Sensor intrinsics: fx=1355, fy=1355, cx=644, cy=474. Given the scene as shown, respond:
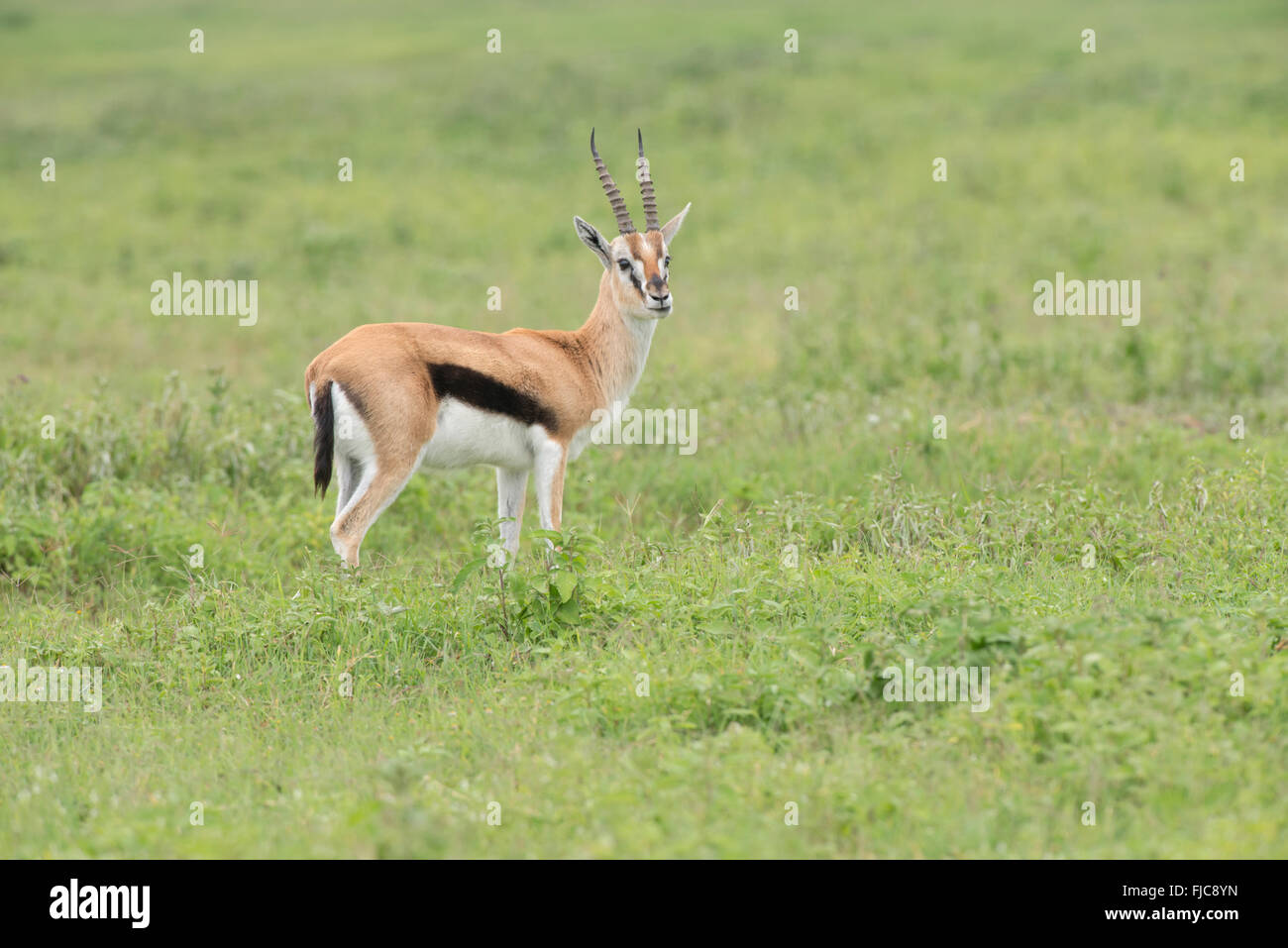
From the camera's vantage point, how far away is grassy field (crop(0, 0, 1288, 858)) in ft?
14.6

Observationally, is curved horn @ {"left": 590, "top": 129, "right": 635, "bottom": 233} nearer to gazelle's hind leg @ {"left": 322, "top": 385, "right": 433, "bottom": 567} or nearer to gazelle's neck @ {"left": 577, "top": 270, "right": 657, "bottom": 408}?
gazelle's neck @ {"left": 577, "top": 270, "right": 657, "bottom": 408}

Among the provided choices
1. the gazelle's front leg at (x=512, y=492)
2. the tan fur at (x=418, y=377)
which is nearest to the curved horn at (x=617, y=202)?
the tan fur at (x=418, y=377)

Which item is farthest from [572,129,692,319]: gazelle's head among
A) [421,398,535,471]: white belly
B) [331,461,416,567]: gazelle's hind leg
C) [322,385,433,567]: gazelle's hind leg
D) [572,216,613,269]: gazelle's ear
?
[331,461,416,567]: gazelle's hind leg

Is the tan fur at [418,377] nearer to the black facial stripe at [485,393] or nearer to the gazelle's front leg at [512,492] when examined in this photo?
the black facial stripe at [485,393]

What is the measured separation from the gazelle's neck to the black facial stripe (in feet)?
2.08

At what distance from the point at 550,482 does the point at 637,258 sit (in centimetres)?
133

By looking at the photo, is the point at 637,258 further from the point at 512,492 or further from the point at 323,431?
Answer: the point at 323,431

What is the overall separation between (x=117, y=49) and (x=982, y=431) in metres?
30.4

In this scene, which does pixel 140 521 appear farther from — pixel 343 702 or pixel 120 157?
pixel 120 157

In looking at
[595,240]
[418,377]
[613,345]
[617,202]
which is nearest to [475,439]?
[418,377]

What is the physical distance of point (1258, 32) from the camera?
89.5 feet

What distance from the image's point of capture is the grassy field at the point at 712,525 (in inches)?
175
